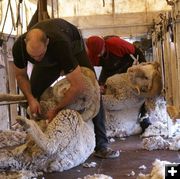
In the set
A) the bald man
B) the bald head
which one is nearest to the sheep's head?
the bald man

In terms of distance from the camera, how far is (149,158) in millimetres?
3150

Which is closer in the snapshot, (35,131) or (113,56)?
(35,131)

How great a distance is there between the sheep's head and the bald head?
1.62 m

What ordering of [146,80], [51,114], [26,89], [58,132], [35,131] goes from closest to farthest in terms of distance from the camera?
1. [35,131]
2. [58,132]
3. [51,114]
4. [26,89]
5. [146,80]

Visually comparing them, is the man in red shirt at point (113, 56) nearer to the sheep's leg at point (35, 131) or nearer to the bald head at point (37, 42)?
the bald head at point (37, 42)

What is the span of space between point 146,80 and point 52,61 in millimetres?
1488

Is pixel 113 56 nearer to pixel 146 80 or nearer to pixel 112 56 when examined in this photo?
pixel 112 56

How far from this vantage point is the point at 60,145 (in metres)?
2.83

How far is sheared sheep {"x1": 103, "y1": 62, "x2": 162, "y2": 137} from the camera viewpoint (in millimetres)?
4266

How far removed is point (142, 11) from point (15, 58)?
4713 millimetres

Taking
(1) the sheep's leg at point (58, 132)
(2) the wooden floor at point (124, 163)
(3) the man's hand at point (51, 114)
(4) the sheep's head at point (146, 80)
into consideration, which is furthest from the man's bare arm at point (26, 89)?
(4) the sheep's head at point (146, 80)

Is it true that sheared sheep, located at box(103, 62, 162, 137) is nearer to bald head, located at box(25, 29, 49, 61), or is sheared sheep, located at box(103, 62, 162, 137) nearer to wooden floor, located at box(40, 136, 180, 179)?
wooden floor, located at box(40, 136, 180, 179)

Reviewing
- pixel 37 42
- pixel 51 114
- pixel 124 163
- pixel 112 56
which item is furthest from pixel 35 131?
pixel 112 56

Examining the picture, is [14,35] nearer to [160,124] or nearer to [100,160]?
[160,124]
